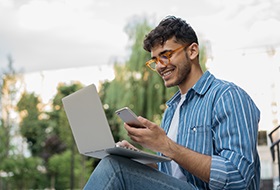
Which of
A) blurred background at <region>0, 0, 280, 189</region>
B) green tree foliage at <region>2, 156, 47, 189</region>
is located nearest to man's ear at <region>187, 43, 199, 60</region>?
blurred background at <region>0, 0, 280, 189</region>

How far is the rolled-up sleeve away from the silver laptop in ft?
0.49

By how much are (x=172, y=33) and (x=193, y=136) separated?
354mm

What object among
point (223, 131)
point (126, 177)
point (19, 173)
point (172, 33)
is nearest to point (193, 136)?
point (223, 131)

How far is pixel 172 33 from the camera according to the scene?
157 centimetres

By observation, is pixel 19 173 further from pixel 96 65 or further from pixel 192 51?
pixel 192 51

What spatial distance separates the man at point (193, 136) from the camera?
4.28ft

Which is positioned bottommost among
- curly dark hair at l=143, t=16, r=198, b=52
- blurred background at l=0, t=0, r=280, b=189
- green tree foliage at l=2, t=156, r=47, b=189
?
green tree foliage at l=2, t=156, r=47, b=189

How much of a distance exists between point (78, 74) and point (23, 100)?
15.7 feet

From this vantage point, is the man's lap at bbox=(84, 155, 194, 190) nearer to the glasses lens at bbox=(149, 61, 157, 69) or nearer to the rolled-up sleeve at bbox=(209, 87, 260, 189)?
the rolled-up sleeve at bbox=(209, 87, 260, 189)

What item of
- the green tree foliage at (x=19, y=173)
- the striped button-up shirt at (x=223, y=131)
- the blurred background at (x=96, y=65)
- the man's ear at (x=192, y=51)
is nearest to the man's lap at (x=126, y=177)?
the striped button-up shirt at (x=223, y=131)

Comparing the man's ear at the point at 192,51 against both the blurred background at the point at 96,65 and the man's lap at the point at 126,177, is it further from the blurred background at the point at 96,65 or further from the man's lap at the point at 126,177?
the blurred background at the point at 96,65

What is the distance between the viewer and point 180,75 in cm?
158

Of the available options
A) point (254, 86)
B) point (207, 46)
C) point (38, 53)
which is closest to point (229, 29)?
point (207, 46)

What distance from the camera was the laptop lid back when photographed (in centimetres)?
130
